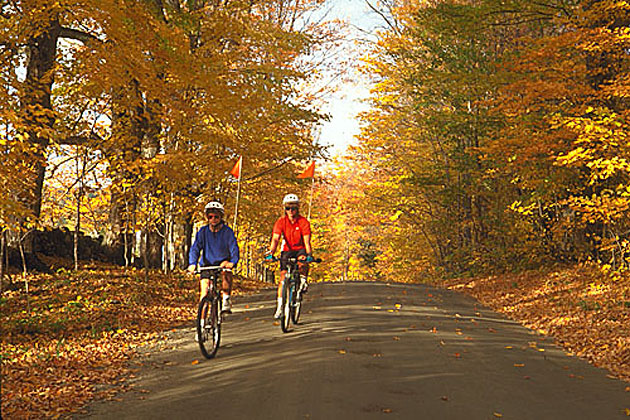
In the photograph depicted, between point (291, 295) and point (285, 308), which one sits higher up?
point (291, 295)

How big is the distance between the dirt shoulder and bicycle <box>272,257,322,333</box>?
4.56 meters

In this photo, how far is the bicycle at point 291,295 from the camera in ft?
35.6

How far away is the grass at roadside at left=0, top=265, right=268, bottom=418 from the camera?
7.29 m

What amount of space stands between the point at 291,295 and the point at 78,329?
12.5 feet

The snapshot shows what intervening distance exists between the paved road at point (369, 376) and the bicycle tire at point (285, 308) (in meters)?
0.34

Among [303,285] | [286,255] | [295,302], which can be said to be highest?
[286,255]

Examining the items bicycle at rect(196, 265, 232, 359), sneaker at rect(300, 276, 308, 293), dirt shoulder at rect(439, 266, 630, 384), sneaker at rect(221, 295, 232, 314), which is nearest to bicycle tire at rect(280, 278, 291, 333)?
sneaker at rect(300, 276, 308, 293)

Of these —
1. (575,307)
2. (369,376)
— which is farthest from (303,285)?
(575,307)

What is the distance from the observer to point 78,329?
11.4 m

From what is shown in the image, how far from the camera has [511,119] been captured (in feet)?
69.4

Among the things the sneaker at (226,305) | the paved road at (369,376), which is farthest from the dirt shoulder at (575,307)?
the sneaker at (226,305)

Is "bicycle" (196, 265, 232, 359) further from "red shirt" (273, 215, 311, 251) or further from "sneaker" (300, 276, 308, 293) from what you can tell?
"sneaker" (300, 276, 308, 293)

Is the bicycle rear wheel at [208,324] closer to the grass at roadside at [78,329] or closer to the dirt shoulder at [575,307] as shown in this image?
the grass at roadside at [78,329]

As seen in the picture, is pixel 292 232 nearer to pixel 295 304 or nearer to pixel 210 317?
pixel 295 304
